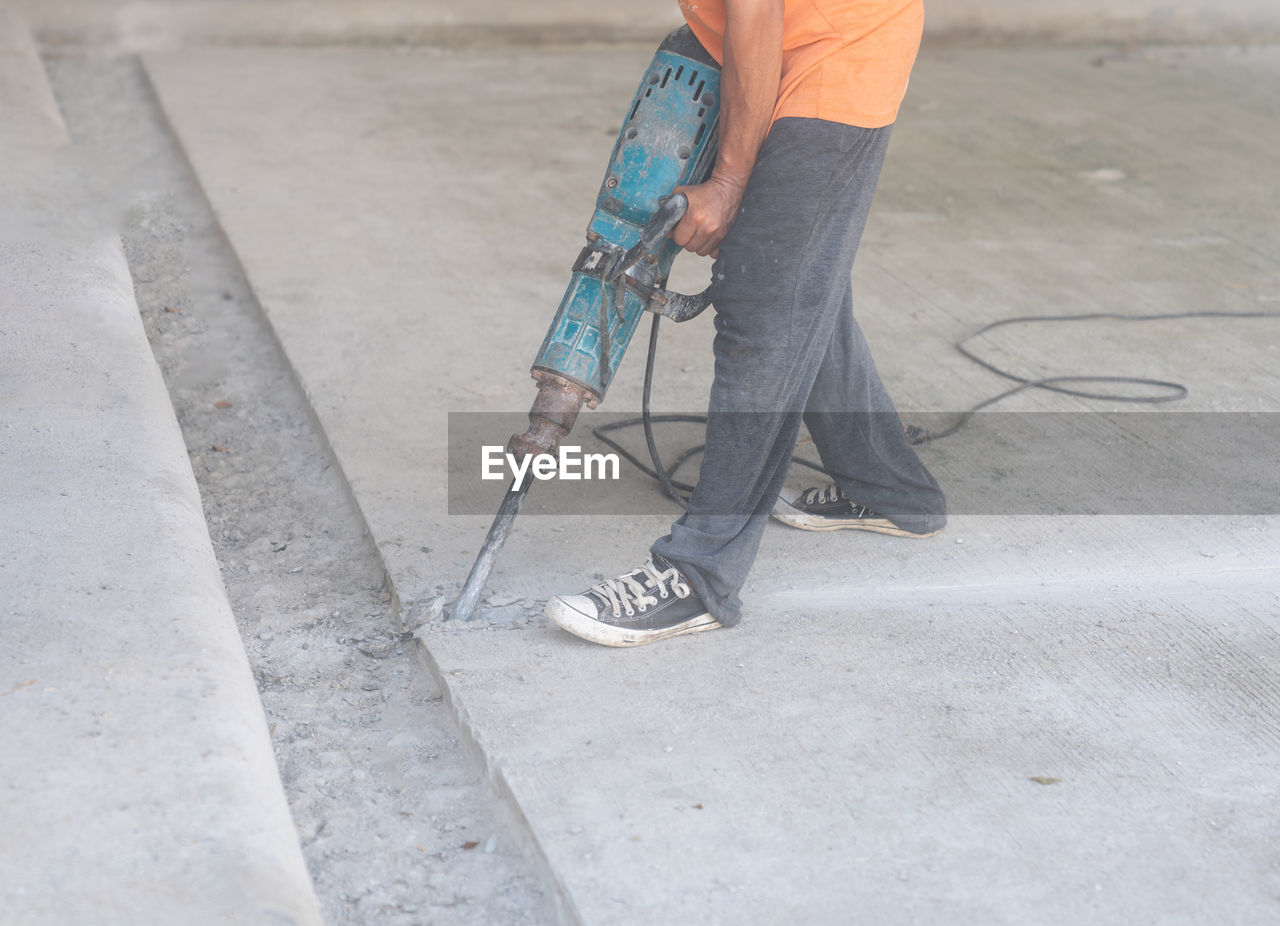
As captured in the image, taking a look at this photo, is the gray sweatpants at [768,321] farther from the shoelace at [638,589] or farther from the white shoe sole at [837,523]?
the white shoe sole at [837,523]

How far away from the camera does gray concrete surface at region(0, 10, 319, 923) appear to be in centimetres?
150

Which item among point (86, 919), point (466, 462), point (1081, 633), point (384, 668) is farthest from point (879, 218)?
point (86, 919)

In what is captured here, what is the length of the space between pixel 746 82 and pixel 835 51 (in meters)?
0.19

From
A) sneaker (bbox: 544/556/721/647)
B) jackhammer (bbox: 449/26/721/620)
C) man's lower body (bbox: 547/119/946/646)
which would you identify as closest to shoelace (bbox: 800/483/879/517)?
man's lower body (bbox: 547/119/946/646)

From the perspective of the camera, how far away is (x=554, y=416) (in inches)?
86.0

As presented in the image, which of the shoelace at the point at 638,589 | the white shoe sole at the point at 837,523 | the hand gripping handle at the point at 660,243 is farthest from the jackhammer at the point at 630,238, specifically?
the white shoe sole at the point at 837,523

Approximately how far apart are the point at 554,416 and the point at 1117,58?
22.9ft

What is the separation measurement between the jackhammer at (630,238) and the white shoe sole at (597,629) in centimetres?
28

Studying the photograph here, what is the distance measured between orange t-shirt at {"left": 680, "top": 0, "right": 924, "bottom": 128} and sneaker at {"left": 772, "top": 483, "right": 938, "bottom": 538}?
2.95 feet

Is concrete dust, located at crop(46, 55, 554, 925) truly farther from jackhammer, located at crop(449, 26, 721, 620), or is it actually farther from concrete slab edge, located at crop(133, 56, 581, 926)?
jackhammer, located at crop(449, 26, 721, 620)

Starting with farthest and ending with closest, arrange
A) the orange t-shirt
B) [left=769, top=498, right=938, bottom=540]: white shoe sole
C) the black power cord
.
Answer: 1. the black power cord
2. [left=769, top=498, right=938, bottom=540]: white shoe sole
3. the orange t-shirt

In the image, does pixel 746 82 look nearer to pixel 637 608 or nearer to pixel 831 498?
pixel 637 608

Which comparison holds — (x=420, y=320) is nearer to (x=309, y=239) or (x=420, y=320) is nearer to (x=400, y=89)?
(x=309, y=239)

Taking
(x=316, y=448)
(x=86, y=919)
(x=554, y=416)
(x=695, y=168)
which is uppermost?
(x=695, y=168)
